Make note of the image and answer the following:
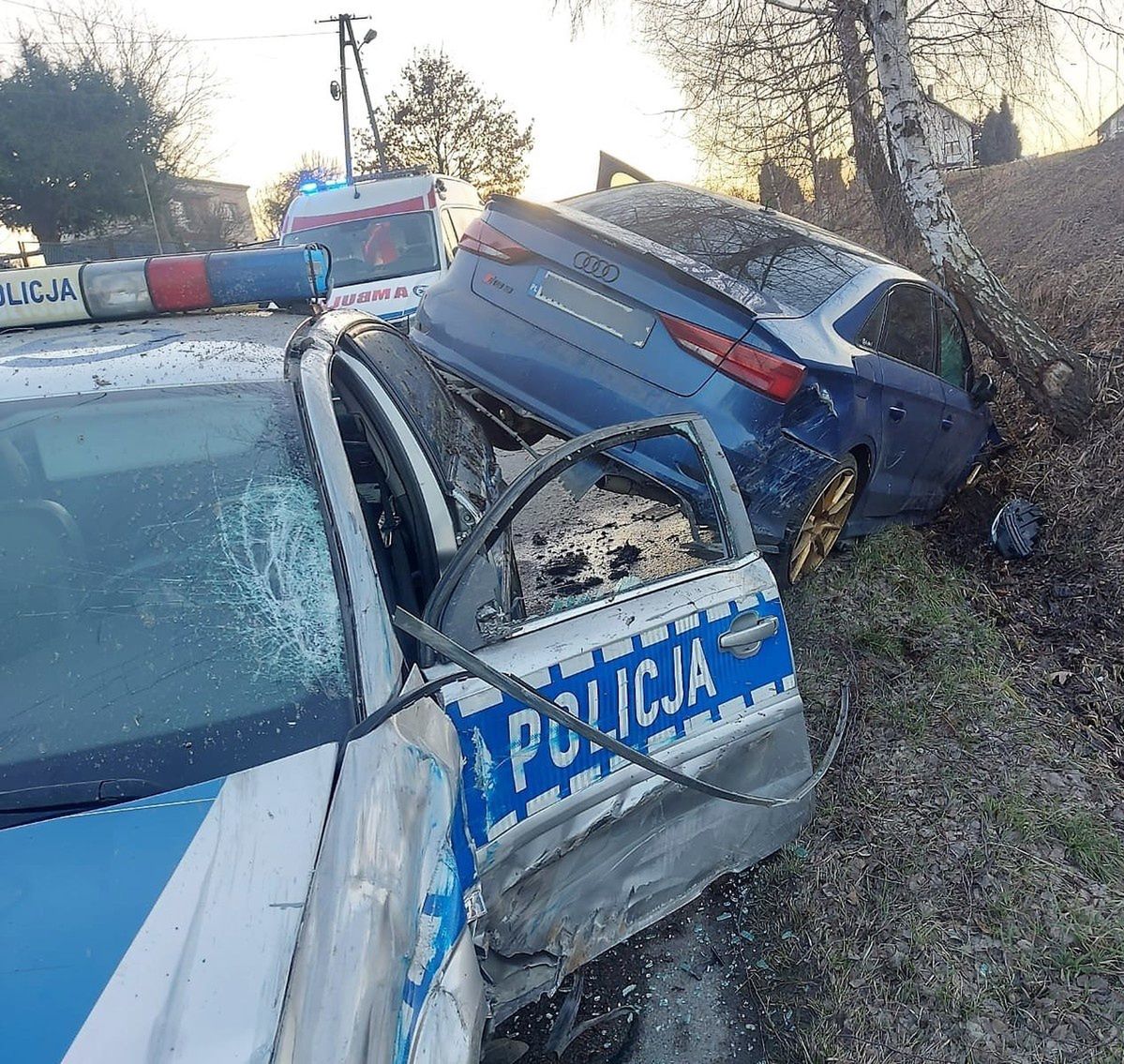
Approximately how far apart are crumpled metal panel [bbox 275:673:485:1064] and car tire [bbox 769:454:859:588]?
2.61m

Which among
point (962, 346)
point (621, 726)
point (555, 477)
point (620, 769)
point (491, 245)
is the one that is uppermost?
point (491, 245)

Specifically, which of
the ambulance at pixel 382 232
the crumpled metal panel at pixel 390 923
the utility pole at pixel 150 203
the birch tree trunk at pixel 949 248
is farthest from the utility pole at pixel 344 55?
the crumpled metal panel at pixel 390 923

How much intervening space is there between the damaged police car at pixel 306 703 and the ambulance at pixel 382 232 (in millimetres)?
6970

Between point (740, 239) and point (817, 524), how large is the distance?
4.52 ft

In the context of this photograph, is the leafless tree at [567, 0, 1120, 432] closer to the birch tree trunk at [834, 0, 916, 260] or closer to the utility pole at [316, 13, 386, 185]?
the birch tree trunk at [834, 0, 916, 260]

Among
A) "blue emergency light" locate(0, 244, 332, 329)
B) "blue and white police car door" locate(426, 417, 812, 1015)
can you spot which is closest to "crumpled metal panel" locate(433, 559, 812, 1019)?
"blue and white police car door" locate(426, 417, 812, 1015)

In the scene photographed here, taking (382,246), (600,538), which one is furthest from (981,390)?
(382,246)

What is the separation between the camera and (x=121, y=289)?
7.83 feet

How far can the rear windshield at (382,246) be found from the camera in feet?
31.0

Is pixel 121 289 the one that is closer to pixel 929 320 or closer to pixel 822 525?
pixel 822 525

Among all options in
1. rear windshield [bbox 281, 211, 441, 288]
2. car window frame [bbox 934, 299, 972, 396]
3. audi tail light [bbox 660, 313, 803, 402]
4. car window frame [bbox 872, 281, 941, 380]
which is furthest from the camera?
rear windshield [bbox 281, 211, 441, 288]

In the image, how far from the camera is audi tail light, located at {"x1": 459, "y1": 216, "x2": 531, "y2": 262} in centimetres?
415

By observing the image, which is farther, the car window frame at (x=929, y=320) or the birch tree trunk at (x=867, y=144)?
the birch tree trunk at (x=867, y=144)

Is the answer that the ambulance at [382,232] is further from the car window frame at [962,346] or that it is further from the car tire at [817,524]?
the car tire at [817,524]
